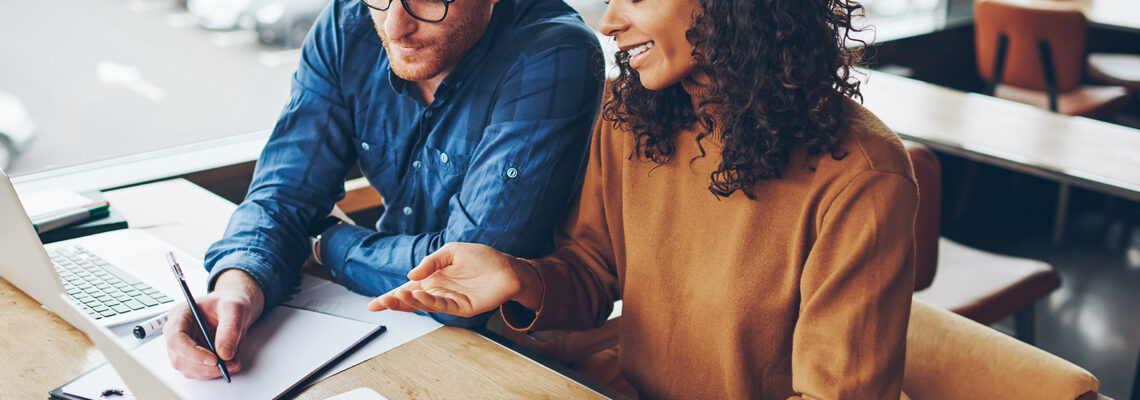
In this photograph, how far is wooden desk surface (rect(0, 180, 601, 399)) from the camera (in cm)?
112

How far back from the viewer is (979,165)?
13.5 feet

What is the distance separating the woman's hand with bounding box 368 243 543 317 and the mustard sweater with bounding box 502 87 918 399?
55 mm

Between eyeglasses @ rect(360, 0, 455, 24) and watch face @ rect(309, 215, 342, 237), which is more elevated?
eyeglasses @ rect(360, 0, 455, 24)

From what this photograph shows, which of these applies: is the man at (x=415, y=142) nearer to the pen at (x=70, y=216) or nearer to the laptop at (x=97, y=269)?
the laptop at (x=97, y=269)

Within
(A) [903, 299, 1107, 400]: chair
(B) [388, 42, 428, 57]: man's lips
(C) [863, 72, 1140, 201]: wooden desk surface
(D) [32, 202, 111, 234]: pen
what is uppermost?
(B) [388, 42, 428, 57]: man's lips

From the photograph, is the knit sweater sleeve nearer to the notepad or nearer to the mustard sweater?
the mustard sweater

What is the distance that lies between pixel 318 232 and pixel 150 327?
38cm

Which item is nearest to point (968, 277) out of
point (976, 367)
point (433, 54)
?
point (976, 367)

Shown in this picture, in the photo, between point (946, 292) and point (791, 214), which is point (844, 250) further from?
point (946, 292)

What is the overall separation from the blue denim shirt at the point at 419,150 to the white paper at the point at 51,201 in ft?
1.33

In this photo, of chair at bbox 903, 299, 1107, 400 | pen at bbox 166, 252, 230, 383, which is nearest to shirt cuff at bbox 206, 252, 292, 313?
pen at bbox 166, 252, 230, 383

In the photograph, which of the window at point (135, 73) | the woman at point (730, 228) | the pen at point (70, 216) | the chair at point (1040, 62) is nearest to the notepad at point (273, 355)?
the woman at point (730, 228)

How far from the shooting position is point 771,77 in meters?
1.05

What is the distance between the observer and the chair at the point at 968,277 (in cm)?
184
